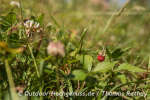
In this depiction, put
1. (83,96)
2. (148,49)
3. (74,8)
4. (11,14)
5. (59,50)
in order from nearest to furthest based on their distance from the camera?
(59,50) → (83,96) → (11,14) → (148,49) → (74,8)

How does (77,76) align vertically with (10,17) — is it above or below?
below

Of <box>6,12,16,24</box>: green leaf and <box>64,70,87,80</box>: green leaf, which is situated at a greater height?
<box>6,12,16,24</box>: green leaf

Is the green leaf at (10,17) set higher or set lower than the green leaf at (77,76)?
higher

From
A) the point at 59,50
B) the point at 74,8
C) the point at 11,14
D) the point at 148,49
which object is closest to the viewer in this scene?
the point at 59,50

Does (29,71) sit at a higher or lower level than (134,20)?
lower

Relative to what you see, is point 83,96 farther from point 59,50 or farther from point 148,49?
point 148,49

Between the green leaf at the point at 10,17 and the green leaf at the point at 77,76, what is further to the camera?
the green leaf at the point at 10,17

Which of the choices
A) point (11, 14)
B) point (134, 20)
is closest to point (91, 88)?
point (11, 14)

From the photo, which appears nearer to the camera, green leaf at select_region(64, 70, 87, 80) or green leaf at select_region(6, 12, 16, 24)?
green leaf at select_region(64, 70, 87, 80)

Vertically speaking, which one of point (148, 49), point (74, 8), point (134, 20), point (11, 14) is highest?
point (74, 8)

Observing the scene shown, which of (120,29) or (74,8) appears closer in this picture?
(120,29)

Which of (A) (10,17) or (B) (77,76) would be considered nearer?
(B) (77,76)
